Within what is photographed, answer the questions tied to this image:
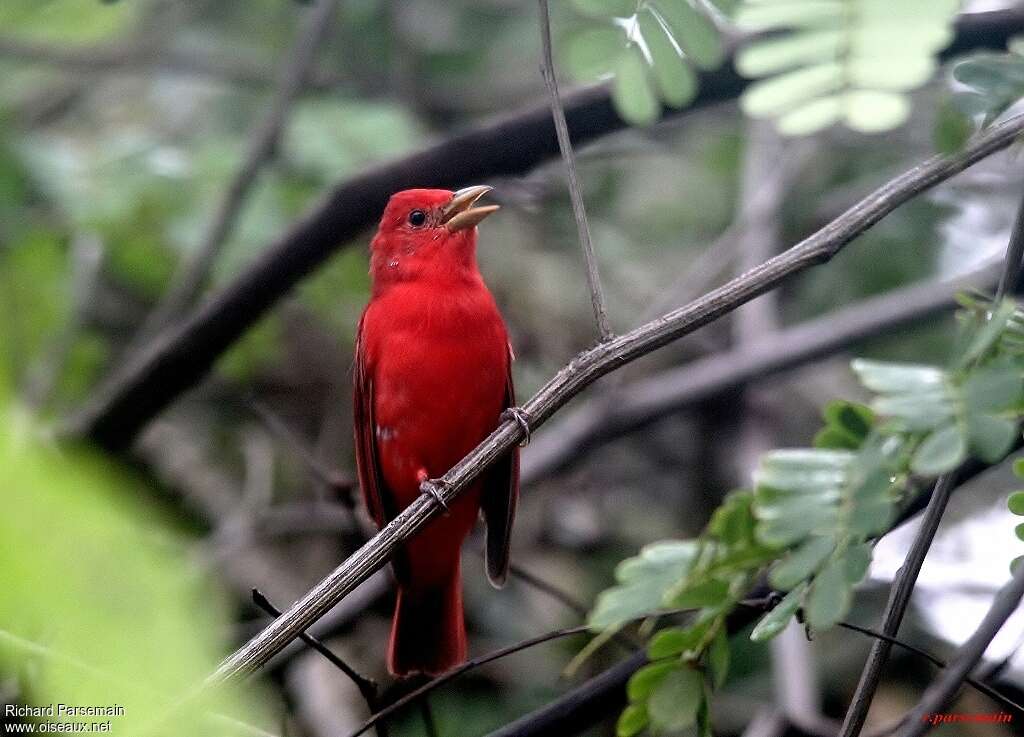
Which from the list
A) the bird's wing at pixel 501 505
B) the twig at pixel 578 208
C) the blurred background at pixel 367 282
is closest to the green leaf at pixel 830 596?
the twig at pixel 578 208

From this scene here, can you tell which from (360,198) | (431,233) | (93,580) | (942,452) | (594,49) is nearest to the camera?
(93,580)

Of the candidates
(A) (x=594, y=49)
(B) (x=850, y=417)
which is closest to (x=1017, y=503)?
(B) (x=850, y=417)

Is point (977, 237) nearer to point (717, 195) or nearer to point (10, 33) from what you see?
point (717, 195)

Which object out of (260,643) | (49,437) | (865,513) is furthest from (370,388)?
(865,513)

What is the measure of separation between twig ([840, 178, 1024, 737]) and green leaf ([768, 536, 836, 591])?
38 centimetres

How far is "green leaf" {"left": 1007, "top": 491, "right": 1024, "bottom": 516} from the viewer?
5.88ft

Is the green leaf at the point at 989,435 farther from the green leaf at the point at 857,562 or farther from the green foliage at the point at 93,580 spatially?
the green foliage at the point at 93,580

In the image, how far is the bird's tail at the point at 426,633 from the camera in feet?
12.0

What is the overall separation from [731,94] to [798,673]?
Answer: 1759 mm

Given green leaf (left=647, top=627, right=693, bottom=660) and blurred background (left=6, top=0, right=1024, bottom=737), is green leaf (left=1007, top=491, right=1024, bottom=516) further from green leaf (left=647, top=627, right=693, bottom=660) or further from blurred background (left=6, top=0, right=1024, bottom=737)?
blurred background (left=6, top=0, right=1024, bottom=737)

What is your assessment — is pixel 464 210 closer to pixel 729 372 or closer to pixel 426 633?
pixel 426 633

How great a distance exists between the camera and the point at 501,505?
3643 millimetres

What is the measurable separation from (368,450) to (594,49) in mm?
1656

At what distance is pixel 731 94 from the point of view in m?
3.61
